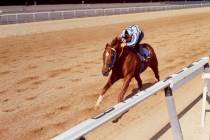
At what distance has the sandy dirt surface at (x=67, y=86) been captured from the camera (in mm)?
5766

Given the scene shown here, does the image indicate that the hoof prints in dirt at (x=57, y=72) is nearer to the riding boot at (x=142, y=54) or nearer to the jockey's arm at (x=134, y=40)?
the riding boot at (x=142, y=54)

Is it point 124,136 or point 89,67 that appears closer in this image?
point 124,136

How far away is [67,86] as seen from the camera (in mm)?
8289

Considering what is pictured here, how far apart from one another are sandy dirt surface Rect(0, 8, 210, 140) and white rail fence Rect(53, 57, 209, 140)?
84 centimetres

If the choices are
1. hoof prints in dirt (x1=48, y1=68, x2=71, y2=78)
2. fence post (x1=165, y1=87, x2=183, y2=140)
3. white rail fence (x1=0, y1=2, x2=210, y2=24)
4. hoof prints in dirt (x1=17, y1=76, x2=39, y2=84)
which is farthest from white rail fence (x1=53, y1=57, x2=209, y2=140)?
white rail fence (x1=0, y1=2, x2=210, y2=24)

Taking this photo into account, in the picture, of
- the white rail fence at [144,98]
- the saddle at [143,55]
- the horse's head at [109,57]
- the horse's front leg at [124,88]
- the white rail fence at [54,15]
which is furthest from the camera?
the white rail fence at [54,15]

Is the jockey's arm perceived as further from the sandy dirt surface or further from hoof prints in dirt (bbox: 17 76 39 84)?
hoof prints in dirt (bbox: 17 76 39 84)

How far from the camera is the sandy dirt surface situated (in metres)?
5.77

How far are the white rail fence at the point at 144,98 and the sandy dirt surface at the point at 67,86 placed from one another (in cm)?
84

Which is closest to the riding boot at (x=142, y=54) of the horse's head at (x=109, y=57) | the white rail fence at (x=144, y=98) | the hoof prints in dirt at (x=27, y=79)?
the horse's head at (x=109, y=57)

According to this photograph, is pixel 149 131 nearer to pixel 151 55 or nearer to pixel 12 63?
pixel 151 55

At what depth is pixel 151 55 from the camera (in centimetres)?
712

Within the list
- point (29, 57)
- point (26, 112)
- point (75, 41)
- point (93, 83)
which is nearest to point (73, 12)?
point (75, 41)

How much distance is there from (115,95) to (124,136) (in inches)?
84.4
